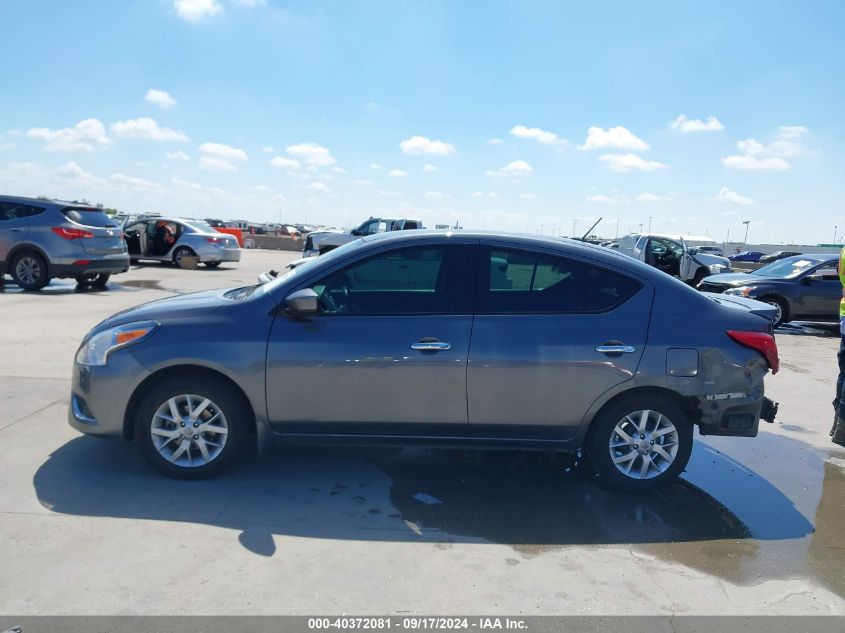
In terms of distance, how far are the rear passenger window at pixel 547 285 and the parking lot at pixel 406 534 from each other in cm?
127

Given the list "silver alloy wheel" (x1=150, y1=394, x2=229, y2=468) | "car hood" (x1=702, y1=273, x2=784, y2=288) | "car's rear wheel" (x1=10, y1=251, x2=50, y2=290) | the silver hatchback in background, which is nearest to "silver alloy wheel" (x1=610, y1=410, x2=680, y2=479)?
"silver alloy wheel" (x1=150, y1=394, x2=229, y2=468)

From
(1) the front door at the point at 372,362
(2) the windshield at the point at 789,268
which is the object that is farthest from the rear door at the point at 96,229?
(2) the windshield at the point at 789,268

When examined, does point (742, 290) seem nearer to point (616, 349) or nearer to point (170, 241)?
point (616, 349)

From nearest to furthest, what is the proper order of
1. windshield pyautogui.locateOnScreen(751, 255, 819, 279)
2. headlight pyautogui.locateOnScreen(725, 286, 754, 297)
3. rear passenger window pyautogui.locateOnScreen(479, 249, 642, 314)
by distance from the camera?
rear passenger window pyautogui.locateOnScreen(479, 249, 642, 314) → headlight pyautogui.locateOnScreen(725, 286, 754, 297) → windshield pyautogui.locateOnScreen(751, 255, 819, 279)

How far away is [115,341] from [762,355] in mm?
4313

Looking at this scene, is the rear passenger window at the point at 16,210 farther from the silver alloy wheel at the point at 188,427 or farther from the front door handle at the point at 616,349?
the front door handle at the point at 616,349

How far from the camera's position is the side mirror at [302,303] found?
418 cm

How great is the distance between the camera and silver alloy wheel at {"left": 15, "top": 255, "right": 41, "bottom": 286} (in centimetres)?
1294

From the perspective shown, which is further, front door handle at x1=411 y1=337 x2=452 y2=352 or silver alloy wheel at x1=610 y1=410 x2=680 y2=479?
silver alloy wheel at x1=610 y1=410 x2=680 y2=479

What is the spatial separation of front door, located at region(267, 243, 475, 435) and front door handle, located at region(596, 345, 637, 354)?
0.88m

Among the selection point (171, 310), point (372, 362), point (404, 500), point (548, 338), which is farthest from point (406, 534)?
point (171, 310)

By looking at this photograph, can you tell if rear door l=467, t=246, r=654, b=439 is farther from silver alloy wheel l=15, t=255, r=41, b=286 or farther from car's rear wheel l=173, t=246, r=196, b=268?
car's rear wheel l=173, t=246, r=196, b=268

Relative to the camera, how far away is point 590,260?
14.8 ft
